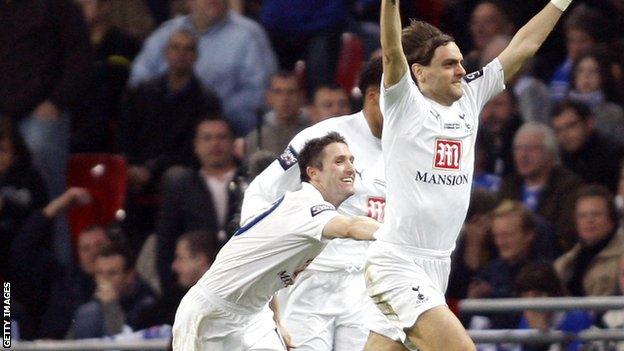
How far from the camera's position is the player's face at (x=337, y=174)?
859 cm

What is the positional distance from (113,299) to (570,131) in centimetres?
299

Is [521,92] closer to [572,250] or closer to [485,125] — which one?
[485,125]

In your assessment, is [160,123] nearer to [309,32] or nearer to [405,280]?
[309,32]

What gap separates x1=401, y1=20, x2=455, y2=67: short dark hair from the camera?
8516mm

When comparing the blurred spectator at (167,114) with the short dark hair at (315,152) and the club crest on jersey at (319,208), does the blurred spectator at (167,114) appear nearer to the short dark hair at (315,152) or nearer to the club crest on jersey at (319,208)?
the short dark hair at (315,152)

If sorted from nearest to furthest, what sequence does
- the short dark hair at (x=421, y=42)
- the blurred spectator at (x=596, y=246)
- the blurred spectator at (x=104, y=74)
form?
the short dark hair at (x=421, y=42) < the blurred spectator at (x=596, y=246) < the blurred spectator at (x=104, y=74)

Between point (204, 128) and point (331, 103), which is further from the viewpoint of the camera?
point (204, 128)

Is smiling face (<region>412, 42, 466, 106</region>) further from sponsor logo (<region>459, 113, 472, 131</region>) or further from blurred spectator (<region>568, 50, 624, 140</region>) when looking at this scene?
blurred spectator (<region>568, 50, 624, 140</region>)

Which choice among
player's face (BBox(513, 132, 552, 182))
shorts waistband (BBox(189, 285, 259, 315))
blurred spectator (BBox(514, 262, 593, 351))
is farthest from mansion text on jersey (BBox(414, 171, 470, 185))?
player's face (BBox(513, 132, 552, 182))

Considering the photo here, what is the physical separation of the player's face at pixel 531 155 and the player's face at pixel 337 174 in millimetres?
2924

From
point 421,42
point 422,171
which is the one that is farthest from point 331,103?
point 422,171

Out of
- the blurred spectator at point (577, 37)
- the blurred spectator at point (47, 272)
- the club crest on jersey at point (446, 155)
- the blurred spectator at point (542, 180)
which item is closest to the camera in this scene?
the club crest on jersey at point (446, 155)

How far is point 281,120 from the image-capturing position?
39.2ft

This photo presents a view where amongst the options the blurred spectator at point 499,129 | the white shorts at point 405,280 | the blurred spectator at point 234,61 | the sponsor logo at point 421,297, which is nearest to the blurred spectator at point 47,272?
the blurred spectator at point 234,61
